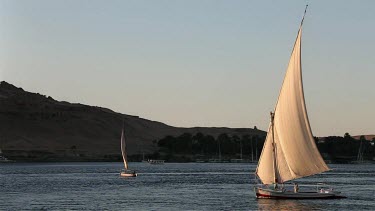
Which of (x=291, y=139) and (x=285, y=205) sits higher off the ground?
(x=291, y=139)

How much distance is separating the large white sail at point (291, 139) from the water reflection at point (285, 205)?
2.06 m

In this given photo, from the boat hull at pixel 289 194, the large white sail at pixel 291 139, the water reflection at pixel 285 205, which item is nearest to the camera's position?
the large white sail at pixel 291 139

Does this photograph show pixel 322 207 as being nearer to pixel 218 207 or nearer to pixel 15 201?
pixel 218 207

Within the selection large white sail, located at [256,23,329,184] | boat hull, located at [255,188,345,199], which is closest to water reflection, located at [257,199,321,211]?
boat hull, located at [255,188,345,199]

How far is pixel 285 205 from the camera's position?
234 feet

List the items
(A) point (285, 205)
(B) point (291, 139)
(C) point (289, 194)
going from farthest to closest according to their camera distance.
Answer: (C) point (289, 194)
(A) point (285, 205)
(B) point (291, 139)

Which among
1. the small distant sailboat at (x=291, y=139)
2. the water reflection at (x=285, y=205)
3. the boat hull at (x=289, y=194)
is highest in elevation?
the small distant sailboat at (x=291, y=139)

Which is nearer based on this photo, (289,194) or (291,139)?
(291,139)

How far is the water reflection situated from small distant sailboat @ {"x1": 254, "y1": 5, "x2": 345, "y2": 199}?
2.10 meters

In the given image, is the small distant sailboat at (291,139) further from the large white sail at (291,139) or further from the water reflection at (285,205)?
the water reflection at (285,205)

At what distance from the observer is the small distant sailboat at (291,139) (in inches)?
2721

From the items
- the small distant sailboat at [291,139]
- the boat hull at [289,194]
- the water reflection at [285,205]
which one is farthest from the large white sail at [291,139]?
the boat hull at [289,194]

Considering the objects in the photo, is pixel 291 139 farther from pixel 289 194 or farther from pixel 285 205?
pixel 289 194

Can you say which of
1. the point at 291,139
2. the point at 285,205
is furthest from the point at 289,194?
the point at 291,139
